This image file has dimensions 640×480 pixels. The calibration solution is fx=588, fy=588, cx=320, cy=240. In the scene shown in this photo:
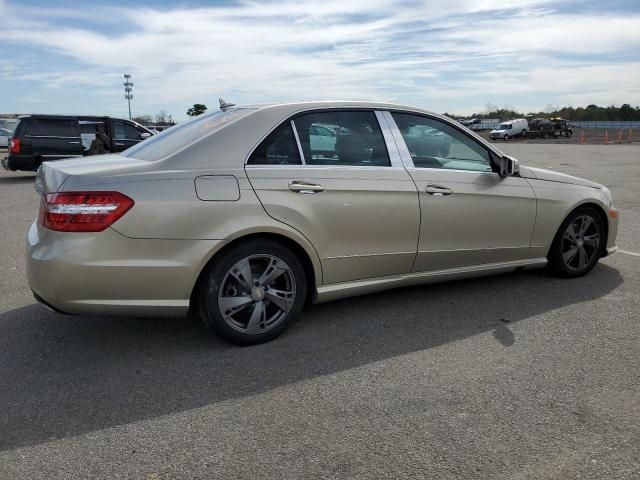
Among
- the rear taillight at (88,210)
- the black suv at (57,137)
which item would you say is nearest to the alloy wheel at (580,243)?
the rear taillight at (88,210)

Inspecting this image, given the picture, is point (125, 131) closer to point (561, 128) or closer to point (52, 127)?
point (52, 127)

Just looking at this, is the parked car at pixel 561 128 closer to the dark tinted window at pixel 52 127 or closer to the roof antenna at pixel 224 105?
the dark tinted window at pixel 52 127

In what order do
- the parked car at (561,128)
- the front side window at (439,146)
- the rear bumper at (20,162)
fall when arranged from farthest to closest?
1. the parked car at (561,128)
2. the rear bumper at (20,162)
3. the front side window at (439,146)

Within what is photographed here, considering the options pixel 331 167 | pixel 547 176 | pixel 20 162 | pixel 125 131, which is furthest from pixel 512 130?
pixel 331 167

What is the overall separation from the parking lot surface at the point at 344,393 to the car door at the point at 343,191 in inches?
20.8

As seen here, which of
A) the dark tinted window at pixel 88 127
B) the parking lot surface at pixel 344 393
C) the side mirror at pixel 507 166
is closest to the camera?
the parking lot surface at pixel 344 393

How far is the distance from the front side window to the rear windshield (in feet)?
4.13

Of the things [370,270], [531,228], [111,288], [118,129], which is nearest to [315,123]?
[370,270]

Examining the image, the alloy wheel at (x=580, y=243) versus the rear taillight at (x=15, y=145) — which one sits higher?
the rear taillight at (x=15, y=145)

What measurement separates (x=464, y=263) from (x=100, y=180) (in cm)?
284

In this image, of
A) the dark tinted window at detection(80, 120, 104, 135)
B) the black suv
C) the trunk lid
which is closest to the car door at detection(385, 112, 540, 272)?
the trunk lid

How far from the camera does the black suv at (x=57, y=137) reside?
15062 millimetres

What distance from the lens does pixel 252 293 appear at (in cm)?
386

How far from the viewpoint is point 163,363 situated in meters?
3.68
